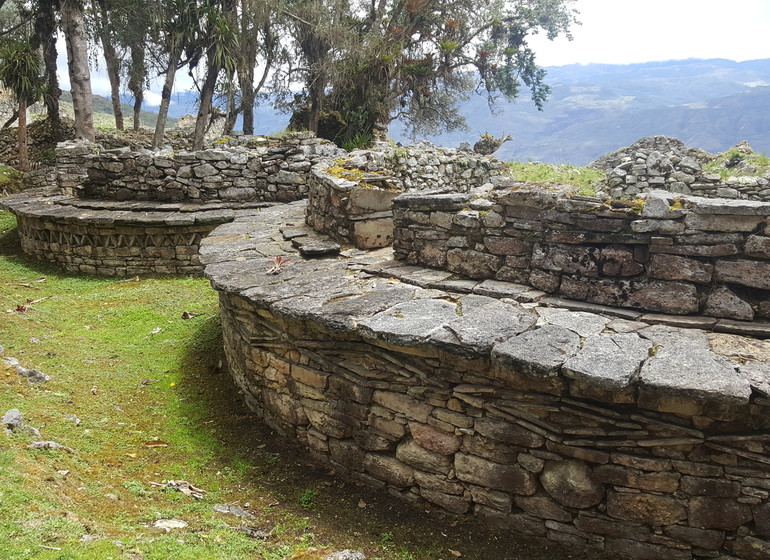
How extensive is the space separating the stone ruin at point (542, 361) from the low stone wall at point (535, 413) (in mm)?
13

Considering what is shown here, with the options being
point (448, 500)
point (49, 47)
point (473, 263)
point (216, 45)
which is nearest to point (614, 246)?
point (473, 263)

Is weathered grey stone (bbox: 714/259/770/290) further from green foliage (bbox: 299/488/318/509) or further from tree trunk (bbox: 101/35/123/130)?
tree trunk (bbox: 101/35/123/130)

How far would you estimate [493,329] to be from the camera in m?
3.89

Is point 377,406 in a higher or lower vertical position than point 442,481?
higher

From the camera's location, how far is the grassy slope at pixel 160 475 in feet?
10.7

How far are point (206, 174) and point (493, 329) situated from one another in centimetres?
920

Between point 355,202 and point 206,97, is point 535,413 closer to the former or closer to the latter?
point 355,202

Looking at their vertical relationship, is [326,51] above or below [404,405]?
above

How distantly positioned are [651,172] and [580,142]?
64.3 metres

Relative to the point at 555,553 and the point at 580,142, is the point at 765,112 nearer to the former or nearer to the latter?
the point at 580,142

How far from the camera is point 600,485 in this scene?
355 centimetres

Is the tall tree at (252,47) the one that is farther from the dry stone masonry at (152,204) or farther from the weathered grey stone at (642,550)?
the weathered grey stone at (642,550)

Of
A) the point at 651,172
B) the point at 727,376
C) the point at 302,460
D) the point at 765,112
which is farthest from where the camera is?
the point at 765,112

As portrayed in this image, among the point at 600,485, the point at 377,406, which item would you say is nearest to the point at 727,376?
the point at 600,485
